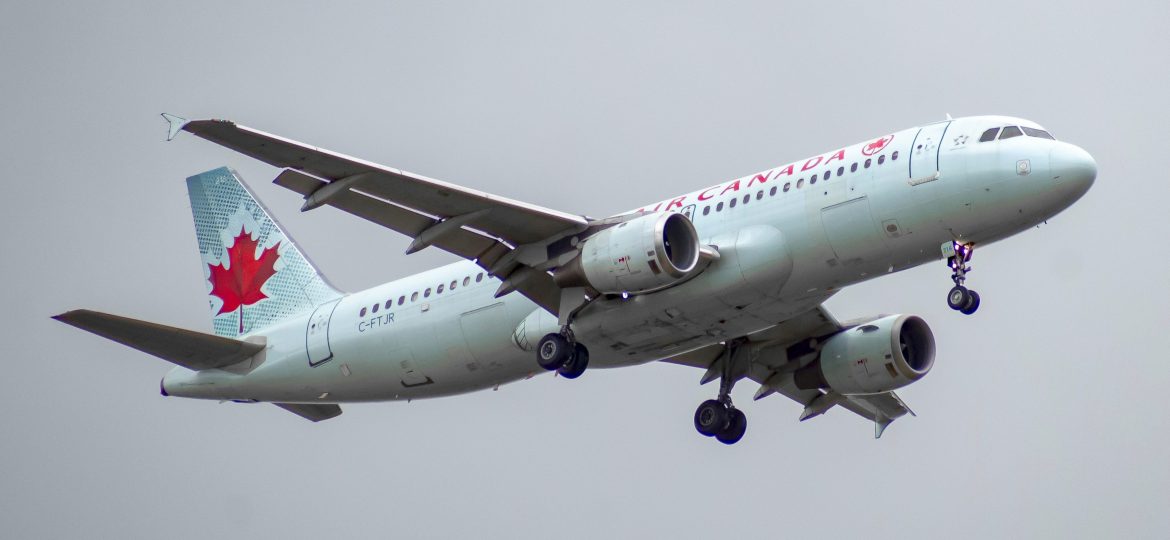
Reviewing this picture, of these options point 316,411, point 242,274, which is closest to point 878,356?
point 316,411

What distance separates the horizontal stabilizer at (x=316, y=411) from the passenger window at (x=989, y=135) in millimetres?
17986

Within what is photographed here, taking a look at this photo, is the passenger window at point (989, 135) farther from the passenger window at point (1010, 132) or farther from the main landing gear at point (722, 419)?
the main landing gear at point (722, 419)

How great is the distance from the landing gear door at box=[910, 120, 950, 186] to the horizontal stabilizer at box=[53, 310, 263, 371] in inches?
666

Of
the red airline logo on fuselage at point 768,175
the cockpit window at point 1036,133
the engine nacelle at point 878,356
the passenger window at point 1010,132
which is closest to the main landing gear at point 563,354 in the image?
the red airline logo on fuselage at point 768,175

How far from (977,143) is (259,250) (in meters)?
20.3

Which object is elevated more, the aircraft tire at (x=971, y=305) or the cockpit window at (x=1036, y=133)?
the cockpit window at (x=1036, y=133)

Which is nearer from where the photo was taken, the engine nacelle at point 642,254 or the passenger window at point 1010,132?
the passenger window at point 1010,132

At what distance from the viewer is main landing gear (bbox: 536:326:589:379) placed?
118ft

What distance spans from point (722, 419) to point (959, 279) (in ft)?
28.2

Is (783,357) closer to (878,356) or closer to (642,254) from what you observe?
(878,356)

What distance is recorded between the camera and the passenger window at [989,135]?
3316 centimetres

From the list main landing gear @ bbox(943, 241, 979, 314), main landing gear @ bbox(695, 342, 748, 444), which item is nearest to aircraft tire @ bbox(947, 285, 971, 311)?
main landing gear @ bbox(943, 241, 979, 314)

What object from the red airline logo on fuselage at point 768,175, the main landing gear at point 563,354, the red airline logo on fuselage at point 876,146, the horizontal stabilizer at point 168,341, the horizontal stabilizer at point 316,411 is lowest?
the horizontal stabilizer at point 316,411

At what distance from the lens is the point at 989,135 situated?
33219 millimetres
